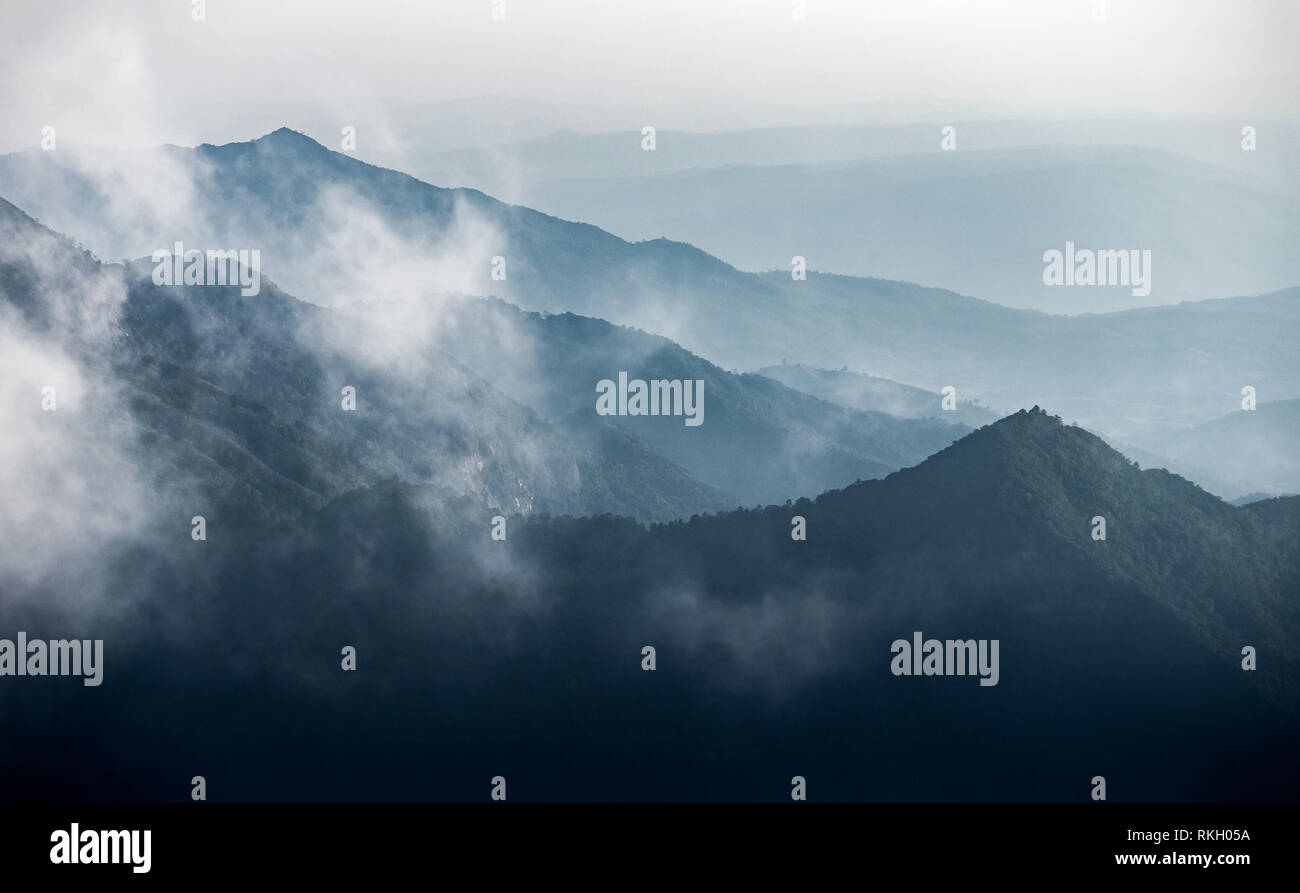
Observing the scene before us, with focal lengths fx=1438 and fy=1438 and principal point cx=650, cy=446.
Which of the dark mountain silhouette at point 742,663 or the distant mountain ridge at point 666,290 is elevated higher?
the distant mountain ridge at point 666,290

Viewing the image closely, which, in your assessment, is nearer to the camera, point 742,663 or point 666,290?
point 742,663

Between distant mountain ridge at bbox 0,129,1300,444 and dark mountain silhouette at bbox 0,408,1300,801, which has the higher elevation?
distant mountain ridge at bbox 0,129,1300,444

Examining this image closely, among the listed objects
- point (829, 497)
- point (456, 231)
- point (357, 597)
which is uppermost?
point (456, 231)

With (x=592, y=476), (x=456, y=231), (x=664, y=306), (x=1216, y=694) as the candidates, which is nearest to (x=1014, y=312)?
(x=664, y=306)

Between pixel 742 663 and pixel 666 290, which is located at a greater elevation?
A: pixel 666 290

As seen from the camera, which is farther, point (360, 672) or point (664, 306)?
point (664, 306)

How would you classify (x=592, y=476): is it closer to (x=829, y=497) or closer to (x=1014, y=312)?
(x=829, y=497)

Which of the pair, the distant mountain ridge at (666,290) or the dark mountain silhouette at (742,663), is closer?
the dark mountain silhouette at (742,663)

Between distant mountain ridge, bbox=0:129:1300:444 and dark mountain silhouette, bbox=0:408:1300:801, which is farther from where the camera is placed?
distant mountain ridge, bbox=0:129:1300:444
